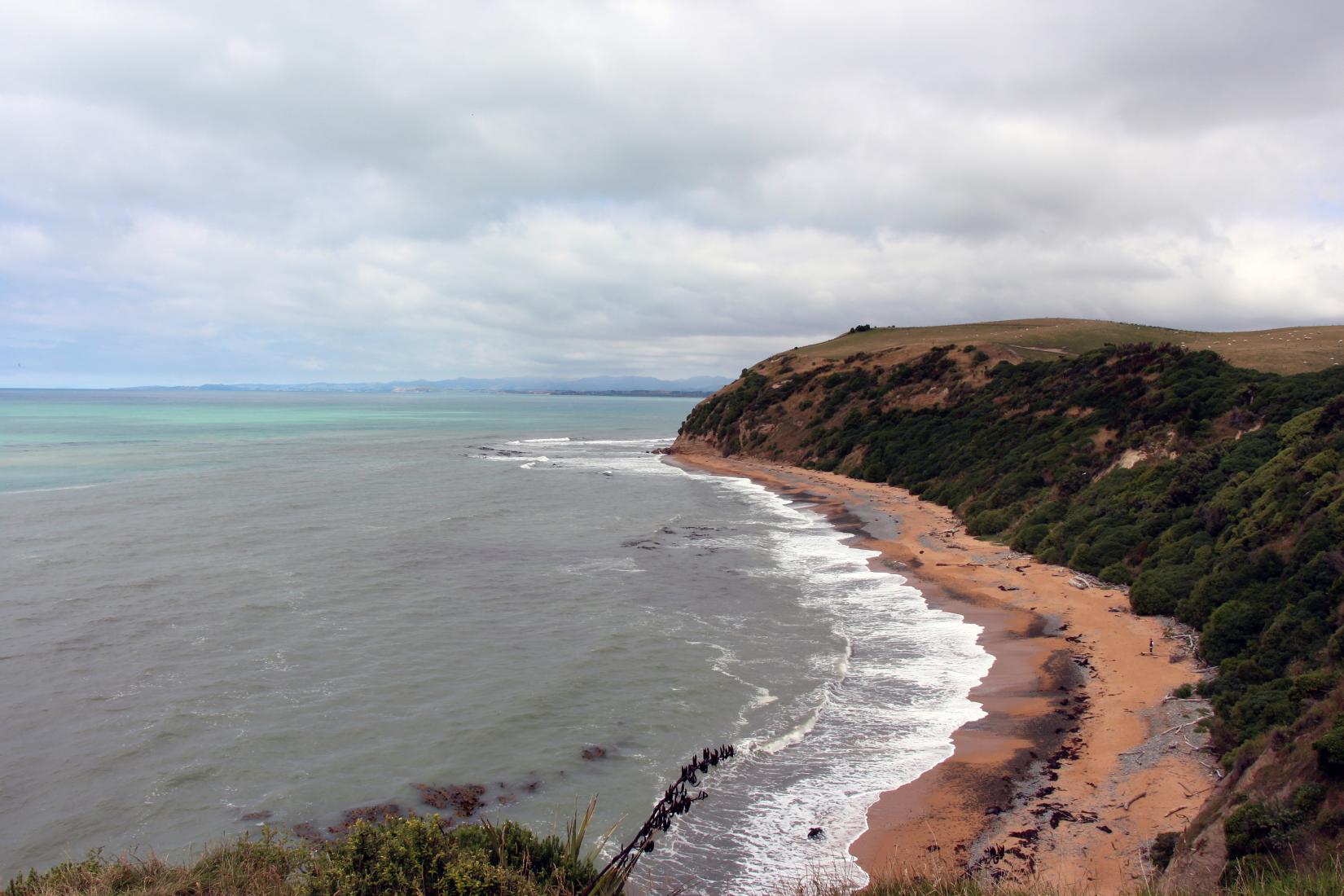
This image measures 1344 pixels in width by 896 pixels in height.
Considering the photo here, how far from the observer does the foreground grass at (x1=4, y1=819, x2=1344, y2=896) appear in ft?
21.6

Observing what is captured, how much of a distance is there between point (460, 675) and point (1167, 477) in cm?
2156

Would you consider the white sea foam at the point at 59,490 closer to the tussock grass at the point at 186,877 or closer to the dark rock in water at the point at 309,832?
the dark rock in water at the point at 309,832

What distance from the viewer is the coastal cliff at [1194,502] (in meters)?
8.91

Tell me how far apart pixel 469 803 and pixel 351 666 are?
653cm

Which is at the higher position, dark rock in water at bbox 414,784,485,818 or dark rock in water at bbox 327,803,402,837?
dark rock in water at bbox 327,803,402,837

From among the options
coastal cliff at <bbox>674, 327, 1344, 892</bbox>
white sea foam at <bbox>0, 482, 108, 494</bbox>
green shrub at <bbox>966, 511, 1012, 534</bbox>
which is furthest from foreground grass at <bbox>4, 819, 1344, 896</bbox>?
white sea foam at <bbox>0, 482, 108, 494</bbox>

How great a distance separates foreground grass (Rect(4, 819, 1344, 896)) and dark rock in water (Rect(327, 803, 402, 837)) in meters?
2.58

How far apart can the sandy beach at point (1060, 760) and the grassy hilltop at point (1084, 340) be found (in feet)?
74.9

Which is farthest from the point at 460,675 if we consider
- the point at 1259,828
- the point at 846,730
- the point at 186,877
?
the point at 1259,828

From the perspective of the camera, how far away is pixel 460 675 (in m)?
16.1

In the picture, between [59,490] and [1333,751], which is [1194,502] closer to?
[1333,751]

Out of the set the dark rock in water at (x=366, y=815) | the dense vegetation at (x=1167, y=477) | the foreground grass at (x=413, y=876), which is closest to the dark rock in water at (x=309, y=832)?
the dark rock in water at (x=366, y=815)

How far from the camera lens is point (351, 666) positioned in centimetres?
1653

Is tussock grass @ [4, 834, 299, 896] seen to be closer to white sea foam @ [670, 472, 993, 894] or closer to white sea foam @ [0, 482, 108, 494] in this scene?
white sea foam @ [670, 472, 993, 894]
